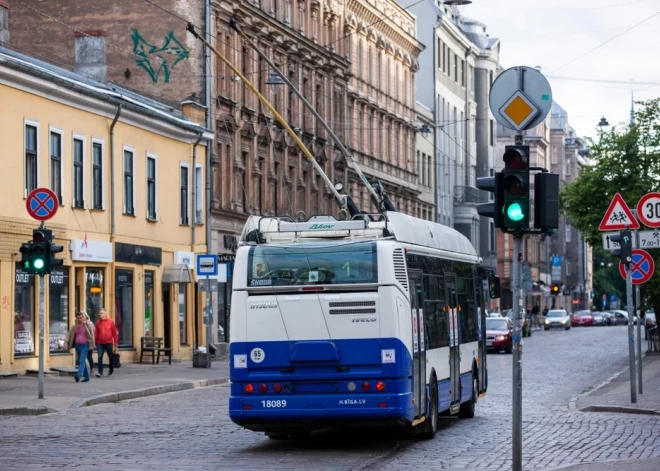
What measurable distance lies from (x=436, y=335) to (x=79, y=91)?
21272 millimetres

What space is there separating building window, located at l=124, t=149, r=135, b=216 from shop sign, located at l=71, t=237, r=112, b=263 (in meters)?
2.17

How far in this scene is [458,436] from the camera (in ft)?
65.3

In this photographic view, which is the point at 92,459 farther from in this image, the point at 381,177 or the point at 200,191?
the point at 381,177

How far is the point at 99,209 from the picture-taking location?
133 feet

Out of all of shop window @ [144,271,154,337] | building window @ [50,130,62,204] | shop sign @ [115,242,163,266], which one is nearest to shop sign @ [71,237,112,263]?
shop sign @ [115,242,163,266]

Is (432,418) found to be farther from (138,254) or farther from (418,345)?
(138,254)

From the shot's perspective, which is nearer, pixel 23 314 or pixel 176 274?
pixel 23 314

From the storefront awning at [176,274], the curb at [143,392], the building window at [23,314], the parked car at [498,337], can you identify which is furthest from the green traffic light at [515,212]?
the parked car at [498,337]

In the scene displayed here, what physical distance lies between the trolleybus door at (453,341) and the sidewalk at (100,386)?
7420 millimetres

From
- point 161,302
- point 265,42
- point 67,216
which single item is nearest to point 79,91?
point 67,216

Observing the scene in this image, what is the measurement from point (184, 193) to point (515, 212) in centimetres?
3471

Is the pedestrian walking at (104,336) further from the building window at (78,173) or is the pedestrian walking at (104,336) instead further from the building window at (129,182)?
the building window at (129,182)

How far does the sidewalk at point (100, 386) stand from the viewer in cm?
2636

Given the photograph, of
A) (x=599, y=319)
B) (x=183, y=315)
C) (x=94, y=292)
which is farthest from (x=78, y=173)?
(x=599, y=319)
